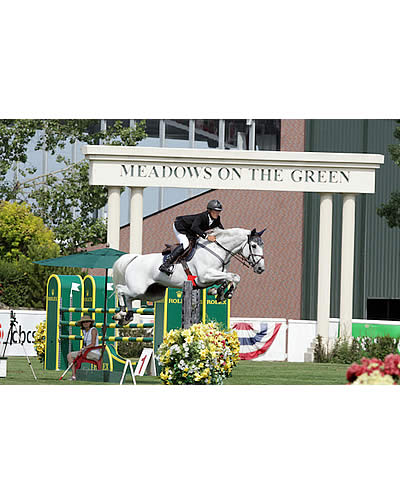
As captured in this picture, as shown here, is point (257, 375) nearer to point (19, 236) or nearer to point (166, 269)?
point (166, 269)

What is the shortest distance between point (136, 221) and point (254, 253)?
5.30 meters

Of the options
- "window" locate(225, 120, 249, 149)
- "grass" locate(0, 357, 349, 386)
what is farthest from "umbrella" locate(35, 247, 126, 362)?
"window" locate(225, 120, 249, 149)

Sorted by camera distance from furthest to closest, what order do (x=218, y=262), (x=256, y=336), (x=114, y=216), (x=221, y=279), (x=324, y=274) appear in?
1. (x=256, y=336)
2. (x=324, y=274)
3. (x=114, y=216)
4. (x=218, y=262)
5. (x=221, y=279)

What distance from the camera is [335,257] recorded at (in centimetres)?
2358

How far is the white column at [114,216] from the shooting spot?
17.8 meters

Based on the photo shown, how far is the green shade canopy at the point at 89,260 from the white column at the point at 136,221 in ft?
11.3

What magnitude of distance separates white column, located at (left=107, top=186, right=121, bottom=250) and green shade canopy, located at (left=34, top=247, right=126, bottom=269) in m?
3.27

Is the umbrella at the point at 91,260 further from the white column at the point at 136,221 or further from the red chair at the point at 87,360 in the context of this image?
the white column at the point at 136,221

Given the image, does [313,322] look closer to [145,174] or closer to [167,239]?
[167,239]

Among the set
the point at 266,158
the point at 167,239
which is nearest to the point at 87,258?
the point at 266,158

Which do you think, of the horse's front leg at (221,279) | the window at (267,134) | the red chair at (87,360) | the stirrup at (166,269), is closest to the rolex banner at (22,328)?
the red chair at (87,360)

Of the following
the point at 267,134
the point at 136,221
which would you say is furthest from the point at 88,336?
the point at 267,134

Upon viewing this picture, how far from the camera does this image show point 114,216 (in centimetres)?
1789

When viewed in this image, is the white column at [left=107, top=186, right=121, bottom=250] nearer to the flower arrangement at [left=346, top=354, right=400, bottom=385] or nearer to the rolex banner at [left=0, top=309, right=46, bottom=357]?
the rolex banner at [left=0, top=309, right=46, bottom=357]
